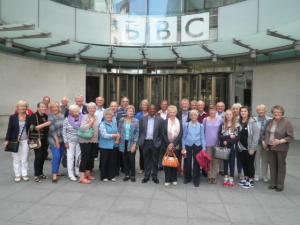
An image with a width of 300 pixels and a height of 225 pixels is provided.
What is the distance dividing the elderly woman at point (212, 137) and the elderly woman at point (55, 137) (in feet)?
10.1

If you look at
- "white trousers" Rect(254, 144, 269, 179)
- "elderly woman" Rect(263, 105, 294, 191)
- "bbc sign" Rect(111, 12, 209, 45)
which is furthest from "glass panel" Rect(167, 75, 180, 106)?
"elderly woman" Rect(263, 105, 294, 191)

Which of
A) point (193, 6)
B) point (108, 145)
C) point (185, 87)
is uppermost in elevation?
point (193, 6)

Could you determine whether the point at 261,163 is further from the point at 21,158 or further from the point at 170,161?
the point at 21,158

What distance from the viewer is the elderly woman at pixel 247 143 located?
6.03 metres

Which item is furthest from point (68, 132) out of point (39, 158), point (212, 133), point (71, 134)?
point (212, 133)

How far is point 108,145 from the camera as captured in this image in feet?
20.6

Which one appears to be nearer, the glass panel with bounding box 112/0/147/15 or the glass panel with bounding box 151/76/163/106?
the glass panel with bounding box 112/0/147/15

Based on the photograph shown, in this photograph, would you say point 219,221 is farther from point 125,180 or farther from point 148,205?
point 125,180

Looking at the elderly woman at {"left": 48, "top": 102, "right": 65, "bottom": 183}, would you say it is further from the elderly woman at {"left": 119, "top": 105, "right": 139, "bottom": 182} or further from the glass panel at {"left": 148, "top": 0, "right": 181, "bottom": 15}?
the glass panel at {"left": 148, "top": 0, "right": 181, "bottom": 15}

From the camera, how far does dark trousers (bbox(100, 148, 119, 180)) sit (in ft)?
20.7

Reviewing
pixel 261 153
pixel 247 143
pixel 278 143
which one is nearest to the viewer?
pixel 278 143

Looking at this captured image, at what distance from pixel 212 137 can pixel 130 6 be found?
11.5 m

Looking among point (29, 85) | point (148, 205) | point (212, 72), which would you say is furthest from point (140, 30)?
point (148, 205)

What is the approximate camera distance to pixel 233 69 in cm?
1412
